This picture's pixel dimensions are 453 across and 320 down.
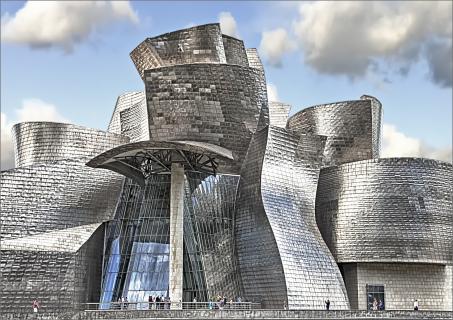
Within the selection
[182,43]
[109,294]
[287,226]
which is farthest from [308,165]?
[109,294]

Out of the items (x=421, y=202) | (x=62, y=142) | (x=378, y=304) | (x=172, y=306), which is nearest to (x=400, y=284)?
(x=378, y=304)

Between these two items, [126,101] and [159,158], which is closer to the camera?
[159,158]

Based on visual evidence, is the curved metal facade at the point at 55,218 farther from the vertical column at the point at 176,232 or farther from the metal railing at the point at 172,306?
the vertical column at the point at 176,232

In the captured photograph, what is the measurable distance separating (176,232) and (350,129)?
57.1ft

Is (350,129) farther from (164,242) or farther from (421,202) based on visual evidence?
(164,242)

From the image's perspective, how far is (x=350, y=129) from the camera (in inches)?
1716

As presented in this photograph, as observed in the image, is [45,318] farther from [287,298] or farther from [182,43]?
[182,43]

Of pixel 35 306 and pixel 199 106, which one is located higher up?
pixel 199 106

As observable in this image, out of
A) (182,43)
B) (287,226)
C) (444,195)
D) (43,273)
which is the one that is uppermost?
(182,43)

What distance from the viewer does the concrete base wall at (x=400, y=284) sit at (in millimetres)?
39125

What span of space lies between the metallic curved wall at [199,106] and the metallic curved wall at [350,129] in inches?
336

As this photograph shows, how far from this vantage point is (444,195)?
128ft

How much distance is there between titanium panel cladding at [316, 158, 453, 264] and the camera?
37688 mm

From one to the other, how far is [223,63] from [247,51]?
28.1ft
